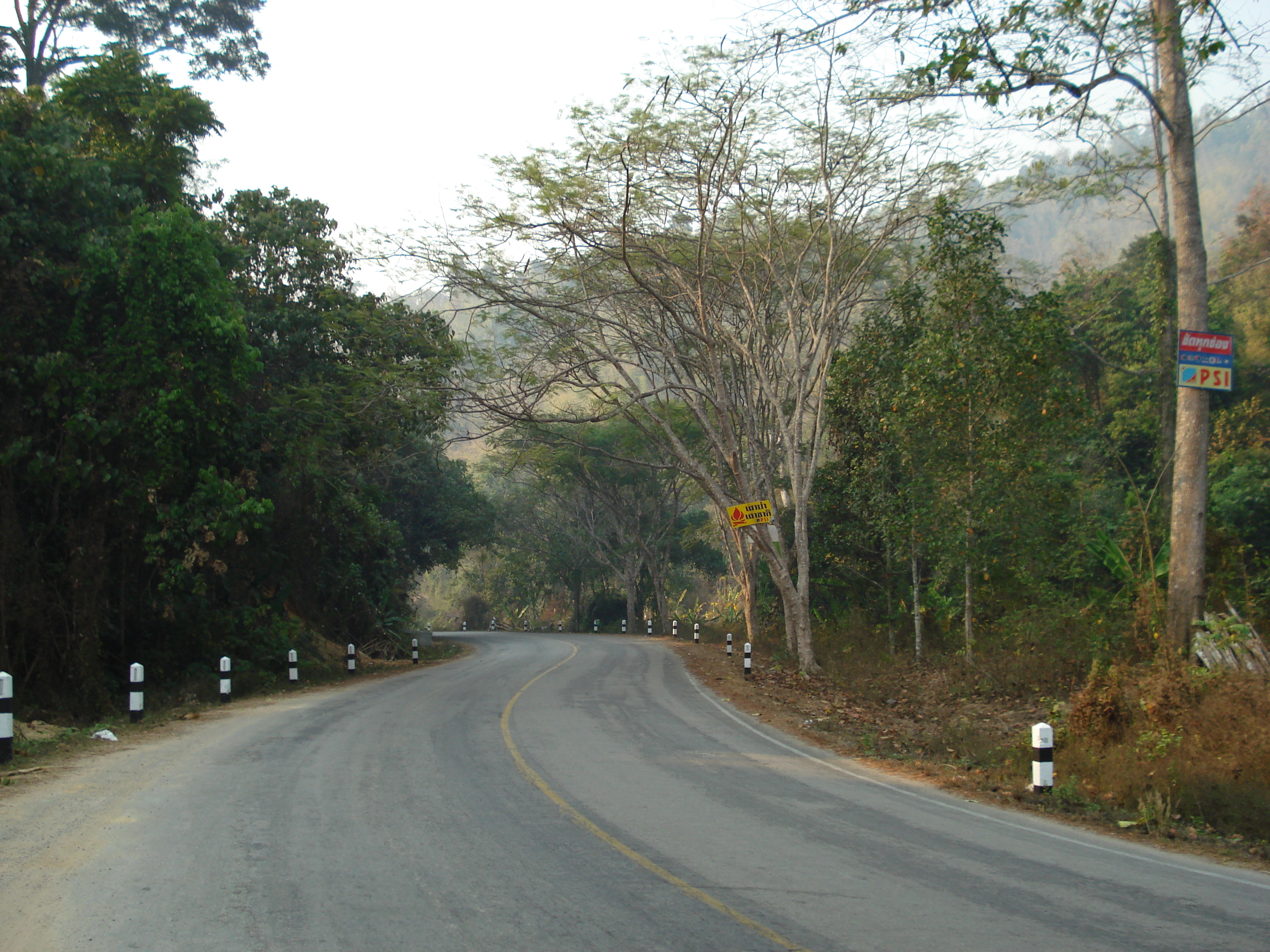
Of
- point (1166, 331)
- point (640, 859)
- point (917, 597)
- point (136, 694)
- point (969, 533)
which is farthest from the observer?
point (917, 597)

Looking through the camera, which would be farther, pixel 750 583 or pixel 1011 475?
pixel 750 583

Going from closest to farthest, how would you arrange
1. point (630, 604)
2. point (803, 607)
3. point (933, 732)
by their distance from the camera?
1. point (933, 732)
2. point (803, 607)
3. point (630, 604)

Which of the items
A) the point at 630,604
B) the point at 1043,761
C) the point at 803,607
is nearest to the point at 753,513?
the point at 803,607

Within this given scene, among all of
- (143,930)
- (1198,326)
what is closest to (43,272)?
(143,930)

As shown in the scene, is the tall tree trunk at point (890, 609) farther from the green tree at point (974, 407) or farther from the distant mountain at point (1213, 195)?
the distant mountain at point (1213, 195)

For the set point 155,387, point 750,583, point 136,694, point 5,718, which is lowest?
point 136,694

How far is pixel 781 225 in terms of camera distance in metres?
21.6

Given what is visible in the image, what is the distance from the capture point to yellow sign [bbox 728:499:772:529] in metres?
19.7

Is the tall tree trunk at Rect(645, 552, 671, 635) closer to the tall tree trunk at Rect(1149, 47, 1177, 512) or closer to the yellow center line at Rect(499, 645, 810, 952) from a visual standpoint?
the tall tree trunk at Rect(1149, 47, 1177, 512)

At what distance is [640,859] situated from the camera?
6.34m

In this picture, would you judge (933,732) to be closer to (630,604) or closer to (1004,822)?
(1004,822)

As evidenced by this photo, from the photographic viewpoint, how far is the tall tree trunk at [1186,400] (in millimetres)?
12461

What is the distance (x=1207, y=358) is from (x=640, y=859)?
10.1 metres

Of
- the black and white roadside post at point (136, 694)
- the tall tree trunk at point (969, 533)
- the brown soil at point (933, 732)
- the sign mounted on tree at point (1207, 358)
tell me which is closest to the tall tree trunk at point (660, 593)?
the brown soil at point (933, 732)
